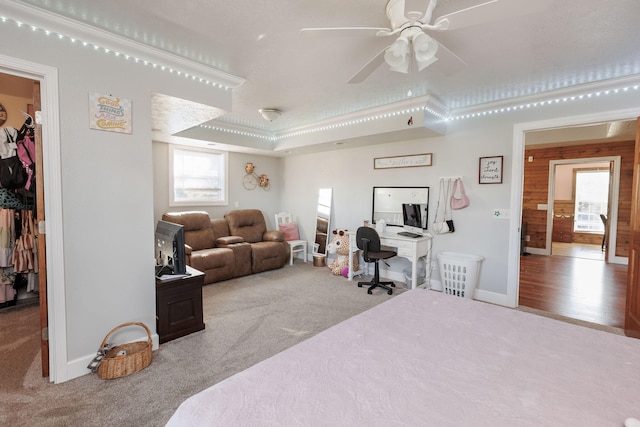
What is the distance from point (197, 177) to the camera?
16.7 feet

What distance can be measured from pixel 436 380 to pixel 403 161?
12.0 ft

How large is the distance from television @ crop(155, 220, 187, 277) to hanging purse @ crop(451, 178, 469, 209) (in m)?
3.21

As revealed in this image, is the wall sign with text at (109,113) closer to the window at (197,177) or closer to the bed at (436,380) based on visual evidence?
the bed at (436,380)

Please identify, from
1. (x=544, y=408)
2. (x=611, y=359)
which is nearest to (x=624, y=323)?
(x=611, y=359)

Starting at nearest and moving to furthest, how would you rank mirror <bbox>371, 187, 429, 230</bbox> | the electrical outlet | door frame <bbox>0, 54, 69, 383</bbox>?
door frame <bbox>0, 54, 69, 383</bbox> < the electrical outlet < mirror <bbox>371, 187, 429, 230</bbox>

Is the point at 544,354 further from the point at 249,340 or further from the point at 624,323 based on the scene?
the point at 624,323

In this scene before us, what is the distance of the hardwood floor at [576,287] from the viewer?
3342 mm

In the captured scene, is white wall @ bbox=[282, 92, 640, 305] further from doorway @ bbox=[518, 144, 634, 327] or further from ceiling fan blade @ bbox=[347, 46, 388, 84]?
ceiling fan blade @ bbox=[347, 46, 388, 84]

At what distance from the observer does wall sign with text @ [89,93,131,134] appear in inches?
82.0

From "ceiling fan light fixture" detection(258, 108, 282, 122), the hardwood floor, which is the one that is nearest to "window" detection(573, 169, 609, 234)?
the hardwood floor

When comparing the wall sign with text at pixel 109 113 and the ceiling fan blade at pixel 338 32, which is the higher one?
the ceiling fan blade at pixel 338 32

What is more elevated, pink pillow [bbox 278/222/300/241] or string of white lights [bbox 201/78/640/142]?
string of white lights [bbox 201/78/640/142]

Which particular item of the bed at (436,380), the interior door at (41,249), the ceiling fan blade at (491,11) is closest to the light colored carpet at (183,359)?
the interior door at (41,249)

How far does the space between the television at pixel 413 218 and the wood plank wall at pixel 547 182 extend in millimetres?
4095
